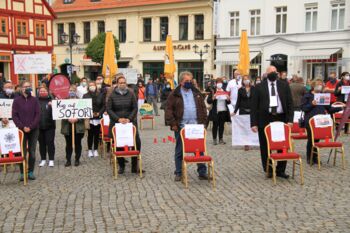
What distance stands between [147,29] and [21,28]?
1208 centimetres

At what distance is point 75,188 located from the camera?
8.05 metres

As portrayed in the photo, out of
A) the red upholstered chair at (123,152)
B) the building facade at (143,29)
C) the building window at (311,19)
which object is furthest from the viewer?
the building facade at (143,29)

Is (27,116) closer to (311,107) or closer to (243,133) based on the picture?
(243,133)

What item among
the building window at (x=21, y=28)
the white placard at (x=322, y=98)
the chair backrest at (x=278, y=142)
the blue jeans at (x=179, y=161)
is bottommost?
the blue jeans at (x=179, y=161)

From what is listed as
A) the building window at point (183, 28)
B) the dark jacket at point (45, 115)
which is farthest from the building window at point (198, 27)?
the dark jacket at point (45, 115)

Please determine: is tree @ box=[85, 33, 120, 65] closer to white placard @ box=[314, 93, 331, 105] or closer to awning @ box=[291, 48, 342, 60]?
awning @ box=[291, 48, 342, 60]

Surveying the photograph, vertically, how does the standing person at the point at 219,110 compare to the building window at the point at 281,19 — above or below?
below

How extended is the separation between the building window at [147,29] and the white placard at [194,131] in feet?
114

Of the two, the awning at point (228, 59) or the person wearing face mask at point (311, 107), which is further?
the awning at point (228, 59)

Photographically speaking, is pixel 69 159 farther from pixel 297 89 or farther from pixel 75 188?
pixel 297 89

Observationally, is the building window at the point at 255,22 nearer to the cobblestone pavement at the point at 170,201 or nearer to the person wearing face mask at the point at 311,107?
the person wearing face mask at the point at 311,107

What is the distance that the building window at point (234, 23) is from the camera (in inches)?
1450

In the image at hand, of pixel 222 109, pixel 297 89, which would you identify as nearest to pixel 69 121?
pixel 222 109

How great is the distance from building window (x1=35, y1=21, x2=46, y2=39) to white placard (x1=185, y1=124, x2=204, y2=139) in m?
30.8
